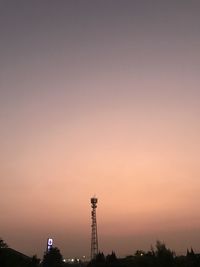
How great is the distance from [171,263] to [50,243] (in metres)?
103

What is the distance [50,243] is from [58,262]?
128 ft

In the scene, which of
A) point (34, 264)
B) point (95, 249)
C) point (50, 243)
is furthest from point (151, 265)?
point (50, 243)

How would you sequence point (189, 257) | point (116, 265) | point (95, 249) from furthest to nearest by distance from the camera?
point (95, 249)
point (116, 265)
point (189, 257)

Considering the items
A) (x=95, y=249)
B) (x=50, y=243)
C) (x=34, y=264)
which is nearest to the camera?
(x=34, y=264)

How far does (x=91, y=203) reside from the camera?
140 metres

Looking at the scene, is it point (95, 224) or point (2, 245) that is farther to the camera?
point (95, 224)

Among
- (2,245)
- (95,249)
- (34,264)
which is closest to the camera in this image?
(2,245)

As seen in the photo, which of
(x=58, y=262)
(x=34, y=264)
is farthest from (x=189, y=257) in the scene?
(x=58, y=262)


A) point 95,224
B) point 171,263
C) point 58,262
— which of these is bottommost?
point 171,263

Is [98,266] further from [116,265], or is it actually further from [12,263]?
[12,263]

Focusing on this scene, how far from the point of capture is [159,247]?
59.0 m

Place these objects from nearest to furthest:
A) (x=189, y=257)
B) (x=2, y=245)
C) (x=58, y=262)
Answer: (x=2, y=245), (x=189, y=257), (x=58, y=262)

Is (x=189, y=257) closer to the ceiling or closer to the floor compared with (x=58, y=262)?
closer to the floor

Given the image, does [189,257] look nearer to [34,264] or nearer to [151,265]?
[151,265]
